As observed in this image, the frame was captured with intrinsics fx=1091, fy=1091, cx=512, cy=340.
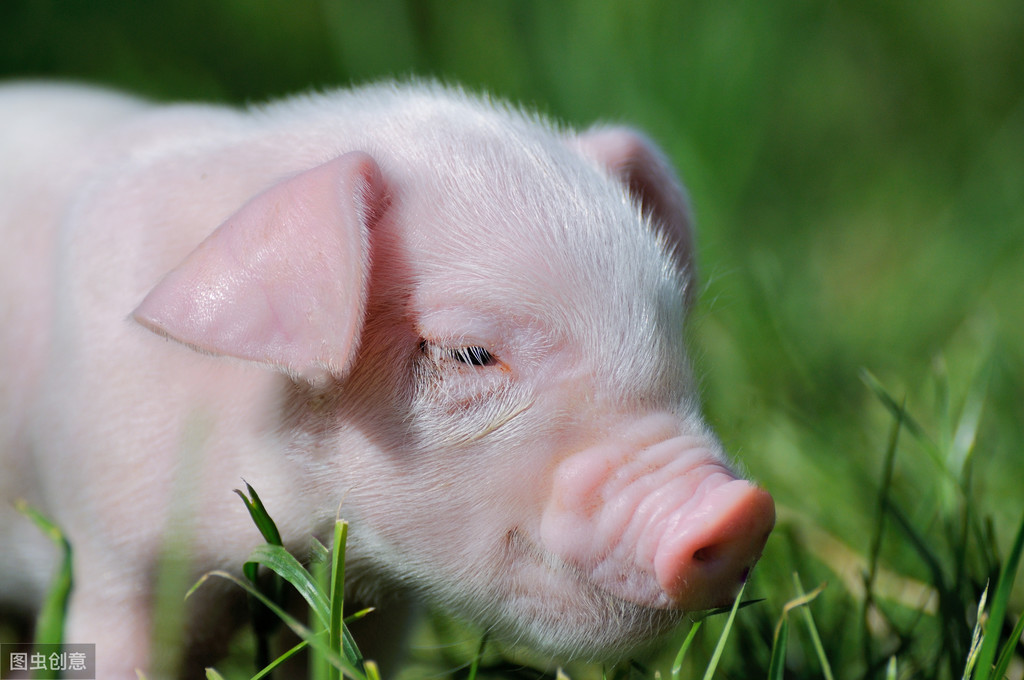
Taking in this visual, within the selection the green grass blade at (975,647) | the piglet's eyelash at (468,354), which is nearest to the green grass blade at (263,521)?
the piglet's eyelash at (468,354)

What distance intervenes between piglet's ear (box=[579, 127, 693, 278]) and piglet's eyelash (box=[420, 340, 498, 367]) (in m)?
0.65

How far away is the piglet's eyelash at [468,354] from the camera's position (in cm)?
179

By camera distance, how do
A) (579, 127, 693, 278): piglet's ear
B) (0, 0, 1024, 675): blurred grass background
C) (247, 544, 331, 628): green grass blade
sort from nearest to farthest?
(247, 544, 331, 628): green grass blade → (579, 127, 693, 278): piglet's ear → (0, 0, 1024, 675): blurred grass background

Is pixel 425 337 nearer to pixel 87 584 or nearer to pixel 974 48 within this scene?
pixel 87 584

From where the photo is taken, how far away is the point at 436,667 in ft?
7.73

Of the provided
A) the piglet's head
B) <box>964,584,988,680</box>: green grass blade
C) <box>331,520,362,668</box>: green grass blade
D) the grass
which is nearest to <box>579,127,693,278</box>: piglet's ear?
the piglet's head

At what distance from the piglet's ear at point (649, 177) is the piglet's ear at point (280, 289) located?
0.76 m

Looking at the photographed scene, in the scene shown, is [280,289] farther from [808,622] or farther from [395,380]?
[808,622]

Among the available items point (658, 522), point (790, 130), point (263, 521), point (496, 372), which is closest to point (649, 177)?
point (496, 372)

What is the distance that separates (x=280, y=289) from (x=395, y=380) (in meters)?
0.28

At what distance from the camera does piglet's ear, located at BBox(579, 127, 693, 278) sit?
2.31 metres

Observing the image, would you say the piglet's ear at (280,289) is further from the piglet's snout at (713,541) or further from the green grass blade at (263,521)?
the piglet's snout at (713,541)

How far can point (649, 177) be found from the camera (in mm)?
2389

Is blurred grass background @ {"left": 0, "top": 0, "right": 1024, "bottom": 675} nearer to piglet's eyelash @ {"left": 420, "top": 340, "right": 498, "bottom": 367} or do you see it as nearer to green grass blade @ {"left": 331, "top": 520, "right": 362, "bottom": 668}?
piglet's eyelash @ {"left": 420, "top": 340, "right": 498, "bottom": 367}
